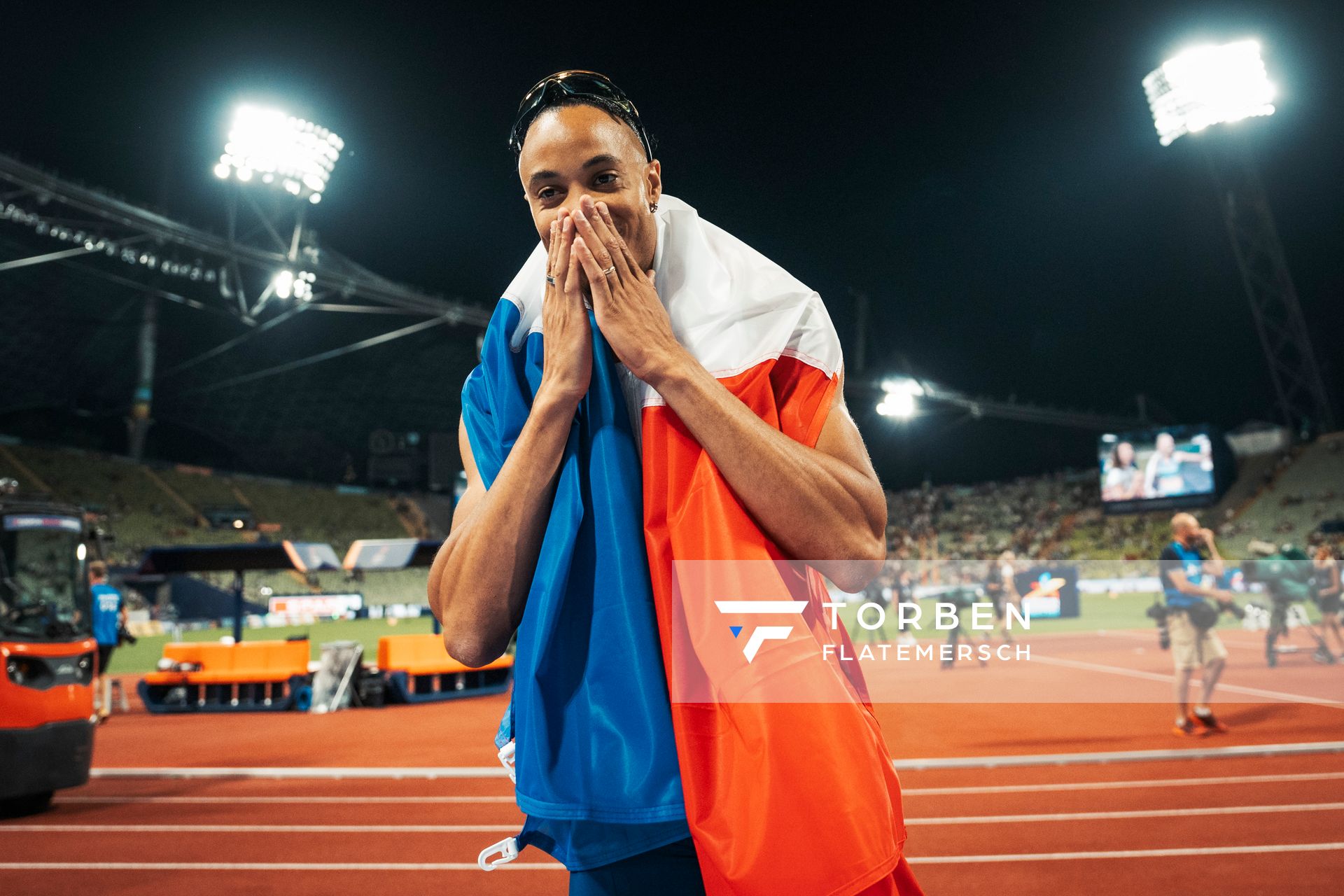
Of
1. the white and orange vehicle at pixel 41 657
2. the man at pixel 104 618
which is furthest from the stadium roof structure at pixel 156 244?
the white and orange vehicle at pixel 41 657

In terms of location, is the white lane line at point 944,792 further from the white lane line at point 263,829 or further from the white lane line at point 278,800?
the white lane line at point 263,829

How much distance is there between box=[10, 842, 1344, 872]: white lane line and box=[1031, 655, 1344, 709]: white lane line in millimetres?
3254

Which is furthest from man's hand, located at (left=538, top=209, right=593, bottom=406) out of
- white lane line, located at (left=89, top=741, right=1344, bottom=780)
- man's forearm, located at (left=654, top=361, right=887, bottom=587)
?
white lane line, located at (left=89, top=741, right=1344, bottom=780)

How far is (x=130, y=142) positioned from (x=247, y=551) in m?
23.8

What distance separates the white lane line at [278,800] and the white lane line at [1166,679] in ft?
17.8

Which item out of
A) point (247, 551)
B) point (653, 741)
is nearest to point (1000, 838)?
point (653, 741)

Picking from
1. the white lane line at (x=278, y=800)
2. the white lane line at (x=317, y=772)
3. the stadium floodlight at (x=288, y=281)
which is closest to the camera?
the white lane line at (x=278, y=800)

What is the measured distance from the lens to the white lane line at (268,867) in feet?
17.4

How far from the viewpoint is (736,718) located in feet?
2.98

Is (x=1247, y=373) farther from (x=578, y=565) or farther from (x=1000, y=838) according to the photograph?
(x=578, y=565)

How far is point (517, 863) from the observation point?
5.46 meters

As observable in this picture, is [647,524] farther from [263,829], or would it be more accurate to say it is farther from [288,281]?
A: [288,281]

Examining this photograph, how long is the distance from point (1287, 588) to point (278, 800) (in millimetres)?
14697

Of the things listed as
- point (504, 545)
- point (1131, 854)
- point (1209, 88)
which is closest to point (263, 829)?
point (1131, 854)
